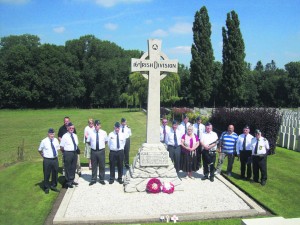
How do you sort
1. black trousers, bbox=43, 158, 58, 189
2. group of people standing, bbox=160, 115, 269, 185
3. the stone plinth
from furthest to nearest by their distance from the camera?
group of people standing, bbox=160, 115, 269, 185 < the stone plinth < black trousers, bbox=43, 158, 58, 189

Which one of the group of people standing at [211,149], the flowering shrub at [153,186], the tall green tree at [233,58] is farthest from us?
the tall green tree at [233,58]

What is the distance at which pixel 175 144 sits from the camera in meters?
11.2

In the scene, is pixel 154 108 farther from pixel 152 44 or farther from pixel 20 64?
pixel 20 64

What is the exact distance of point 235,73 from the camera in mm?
42906

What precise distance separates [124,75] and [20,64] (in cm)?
1939

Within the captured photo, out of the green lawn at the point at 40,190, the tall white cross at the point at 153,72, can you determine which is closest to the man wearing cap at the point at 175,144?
the tall white cross at the point at 153,72

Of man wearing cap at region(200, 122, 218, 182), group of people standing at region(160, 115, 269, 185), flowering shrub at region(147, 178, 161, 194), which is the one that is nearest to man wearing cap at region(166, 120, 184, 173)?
group of people standing at region(160, 115, 269, 185)

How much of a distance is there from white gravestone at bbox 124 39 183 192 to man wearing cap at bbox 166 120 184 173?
114 centimetres

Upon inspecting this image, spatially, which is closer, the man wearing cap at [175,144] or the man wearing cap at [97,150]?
the man wearing cap at [97,150]

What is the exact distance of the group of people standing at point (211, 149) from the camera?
10.5 meters

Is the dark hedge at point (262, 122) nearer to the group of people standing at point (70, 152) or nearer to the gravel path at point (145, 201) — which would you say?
the gravel path at point (145, 201)

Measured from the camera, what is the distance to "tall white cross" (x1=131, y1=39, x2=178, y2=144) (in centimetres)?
998

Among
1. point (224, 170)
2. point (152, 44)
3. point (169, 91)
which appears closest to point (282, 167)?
point (224, 170)

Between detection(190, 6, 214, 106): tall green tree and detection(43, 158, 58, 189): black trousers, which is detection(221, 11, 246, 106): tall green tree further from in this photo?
detection(43, 158, 58, 189): black trousers
